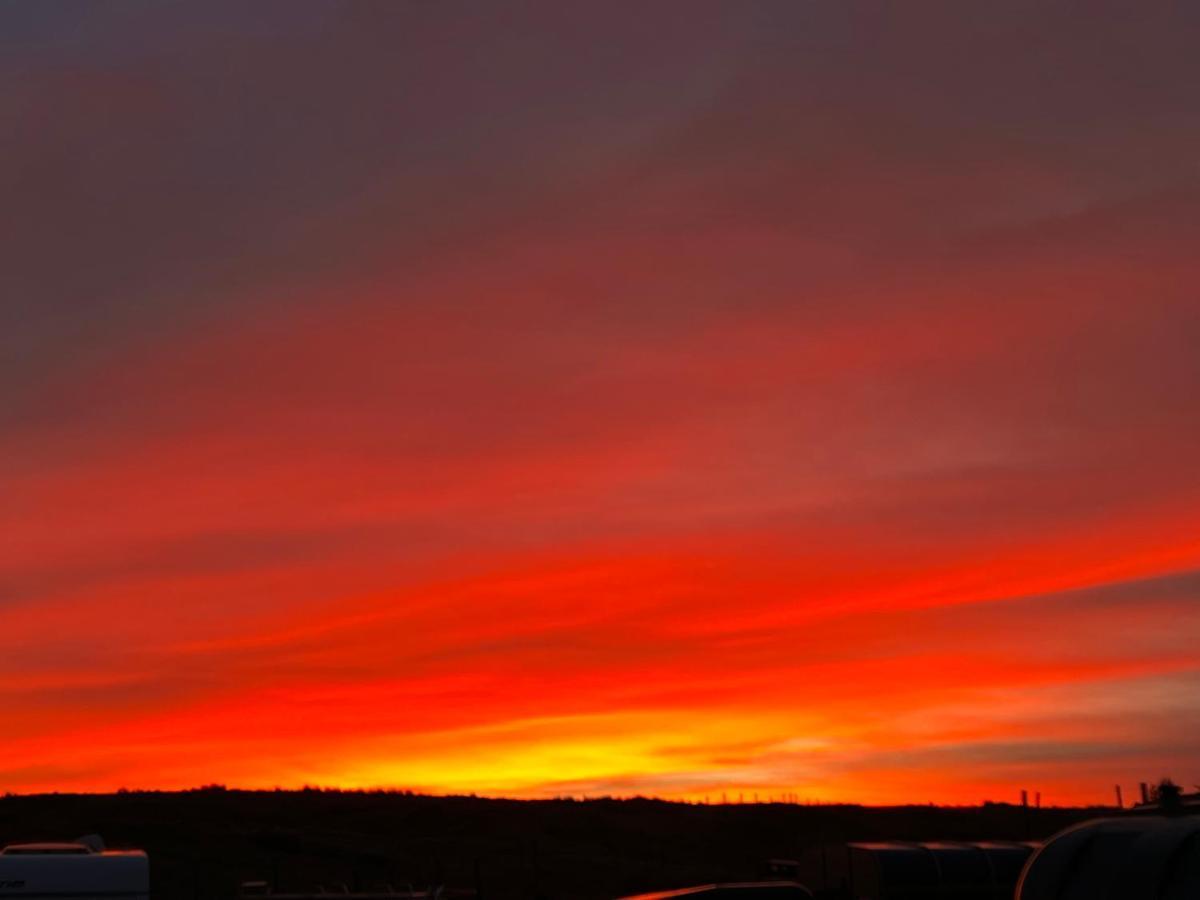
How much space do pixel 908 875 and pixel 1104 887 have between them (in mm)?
17086

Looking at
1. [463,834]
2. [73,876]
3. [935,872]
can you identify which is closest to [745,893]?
[73,876]

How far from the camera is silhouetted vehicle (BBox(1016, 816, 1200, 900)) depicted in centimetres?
1304

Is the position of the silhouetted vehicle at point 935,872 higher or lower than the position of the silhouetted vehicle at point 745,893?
lower

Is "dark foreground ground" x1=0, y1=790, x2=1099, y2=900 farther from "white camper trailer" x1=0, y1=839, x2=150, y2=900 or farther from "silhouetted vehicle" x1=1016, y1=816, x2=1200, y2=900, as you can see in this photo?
"silhouetted vehicle" x1=1016, y1=816, x2=1200, y2=900

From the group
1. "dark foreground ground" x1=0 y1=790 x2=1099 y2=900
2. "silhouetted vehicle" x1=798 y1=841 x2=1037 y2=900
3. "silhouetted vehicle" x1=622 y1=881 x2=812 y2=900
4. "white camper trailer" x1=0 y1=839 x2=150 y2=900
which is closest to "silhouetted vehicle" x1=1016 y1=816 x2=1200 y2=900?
"silhouetted vehicle" x1=622 y1=881 x2=812 y2=900

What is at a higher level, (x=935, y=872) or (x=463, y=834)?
(x=463, y=834)

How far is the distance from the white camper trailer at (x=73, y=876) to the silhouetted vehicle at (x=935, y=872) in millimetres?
12755

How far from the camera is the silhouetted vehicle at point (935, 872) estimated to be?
29875mm

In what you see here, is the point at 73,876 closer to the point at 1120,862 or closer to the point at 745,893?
the point at 745,893

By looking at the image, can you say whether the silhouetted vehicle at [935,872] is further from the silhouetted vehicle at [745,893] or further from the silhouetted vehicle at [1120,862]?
the silhouetted vehicle at [1120,862]

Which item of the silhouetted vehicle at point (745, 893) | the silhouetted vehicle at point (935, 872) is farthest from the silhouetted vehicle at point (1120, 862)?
the silhouetted vehicle at point (935, 872)

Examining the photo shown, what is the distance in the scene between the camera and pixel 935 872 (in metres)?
30.1

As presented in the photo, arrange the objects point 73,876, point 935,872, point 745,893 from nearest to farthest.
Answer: point 745,893 → point 73,876 → point 935,872

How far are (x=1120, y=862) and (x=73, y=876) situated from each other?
15474mm
